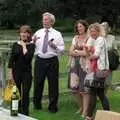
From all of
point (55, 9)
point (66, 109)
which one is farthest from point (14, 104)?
point (55, 9)

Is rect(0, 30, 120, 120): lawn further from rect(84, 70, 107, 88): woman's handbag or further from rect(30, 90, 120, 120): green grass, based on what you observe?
rect(84, 70, 107, 88): woman's handbag

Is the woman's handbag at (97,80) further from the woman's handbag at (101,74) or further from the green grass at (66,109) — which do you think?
the green grass at (66,109)

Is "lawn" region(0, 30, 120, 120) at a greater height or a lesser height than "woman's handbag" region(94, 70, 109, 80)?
lesser

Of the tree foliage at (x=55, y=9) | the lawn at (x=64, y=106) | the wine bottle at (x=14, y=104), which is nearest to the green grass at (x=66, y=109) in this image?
the lawn at (x=64, y=106)

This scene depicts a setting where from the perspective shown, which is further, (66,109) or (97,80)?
(66,109)

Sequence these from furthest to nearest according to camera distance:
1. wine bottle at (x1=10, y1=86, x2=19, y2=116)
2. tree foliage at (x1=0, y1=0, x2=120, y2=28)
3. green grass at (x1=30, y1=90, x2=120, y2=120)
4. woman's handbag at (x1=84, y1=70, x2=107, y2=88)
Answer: tree foliage at (x1=0, y1=0, x2=120, y2=28) → green grass at (x1=30, y1=90, x2=120, y2=120) → woman's handbag at (x1=84, y1=70, x2=107, y2=88) → wine bottle at (x1=10, y1=86, x2=19, y2=116)

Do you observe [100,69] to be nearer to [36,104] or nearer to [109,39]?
[109,39]

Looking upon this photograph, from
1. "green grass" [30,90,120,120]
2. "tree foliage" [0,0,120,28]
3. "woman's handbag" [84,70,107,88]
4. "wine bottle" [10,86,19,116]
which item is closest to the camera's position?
"wine bottle" [10,86,19,116]

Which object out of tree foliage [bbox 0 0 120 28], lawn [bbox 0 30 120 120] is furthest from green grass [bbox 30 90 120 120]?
tree foliage [bbox 0 0 120 28]

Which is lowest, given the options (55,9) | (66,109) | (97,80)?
(66,109)

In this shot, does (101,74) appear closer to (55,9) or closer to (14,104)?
(14,104)

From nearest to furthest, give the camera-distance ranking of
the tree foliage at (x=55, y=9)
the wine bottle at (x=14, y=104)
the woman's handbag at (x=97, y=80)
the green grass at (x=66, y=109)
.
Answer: the wine bottle at (x=14, y=104) → the woman's handbag at (x=97, y=80) → the green grass at (x=66, y=109) → the tree foliage at (x=55, y=9)

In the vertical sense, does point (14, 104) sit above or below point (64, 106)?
above

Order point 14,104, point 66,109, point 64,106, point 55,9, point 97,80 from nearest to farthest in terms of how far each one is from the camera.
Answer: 1. point 14,104
2. point 97,80
3. point 66,109
4. point 64,106
5. point 55,9
